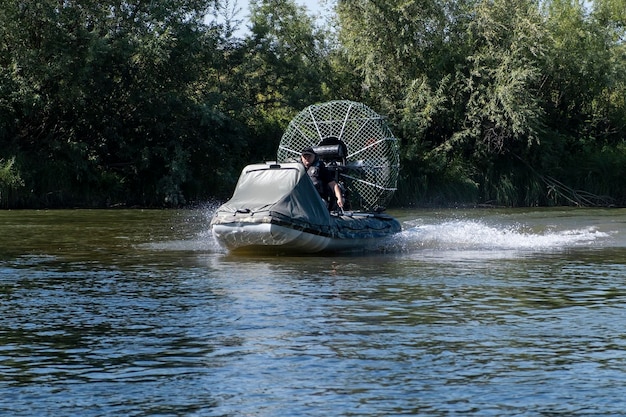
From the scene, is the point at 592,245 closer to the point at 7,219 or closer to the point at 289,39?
the point at 7,219

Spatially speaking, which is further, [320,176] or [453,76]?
[453,76]

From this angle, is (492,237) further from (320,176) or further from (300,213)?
(300,213)

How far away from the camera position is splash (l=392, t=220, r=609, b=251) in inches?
882

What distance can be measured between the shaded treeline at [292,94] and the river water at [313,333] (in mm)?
Answer: 18751

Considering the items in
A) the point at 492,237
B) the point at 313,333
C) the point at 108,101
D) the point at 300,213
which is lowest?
the point at 313,333

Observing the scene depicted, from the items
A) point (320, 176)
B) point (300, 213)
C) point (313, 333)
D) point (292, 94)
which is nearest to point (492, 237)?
point (320, 176)

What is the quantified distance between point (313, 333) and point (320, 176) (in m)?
10.3

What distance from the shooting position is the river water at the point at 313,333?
8656mm

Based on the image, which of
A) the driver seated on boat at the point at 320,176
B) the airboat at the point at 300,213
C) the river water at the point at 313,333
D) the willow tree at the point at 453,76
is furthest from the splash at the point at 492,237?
the willow tree at the point at 453,76

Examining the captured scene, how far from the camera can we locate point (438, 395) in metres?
8.73

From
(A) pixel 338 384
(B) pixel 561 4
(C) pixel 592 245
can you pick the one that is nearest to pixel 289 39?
(B) pixel 561 4

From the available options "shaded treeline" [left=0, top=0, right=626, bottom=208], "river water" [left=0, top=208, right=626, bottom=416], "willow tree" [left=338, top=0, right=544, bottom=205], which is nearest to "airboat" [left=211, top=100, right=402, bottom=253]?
"river water" [left=0, top=208, right=626, bottom=416]

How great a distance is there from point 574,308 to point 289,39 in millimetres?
33583

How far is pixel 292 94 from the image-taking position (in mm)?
43750
